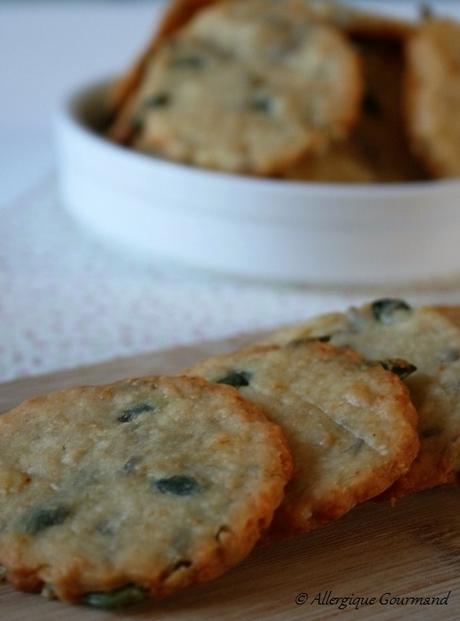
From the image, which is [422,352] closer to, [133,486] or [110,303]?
[133,486]

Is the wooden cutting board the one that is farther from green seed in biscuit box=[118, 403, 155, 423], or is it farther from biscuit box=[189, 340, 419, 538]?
green seed in biscuit box=[118, 403, 155, 423]

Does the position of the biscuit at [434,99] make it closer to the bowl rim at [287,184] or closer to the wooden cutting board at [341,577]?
the bowl rim at [287,184]

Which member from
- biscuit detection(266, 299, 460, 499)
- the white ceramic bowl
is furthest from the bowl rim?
biscuit detection(266, 299, 460, 499)

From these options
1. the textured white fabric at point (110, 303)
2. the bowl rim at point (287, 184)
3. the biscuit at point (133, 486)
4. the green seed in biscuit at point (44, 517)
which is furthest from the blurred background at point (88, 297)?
the green seed in biscuit at point (44, 517)

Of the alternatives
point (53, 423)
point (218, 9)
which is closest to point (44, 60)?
point (218, 9)

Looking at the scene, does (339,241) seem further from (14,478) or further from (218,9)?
(14,478)

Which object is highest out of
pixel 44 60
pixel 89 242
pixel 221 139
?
pixel 221 139
